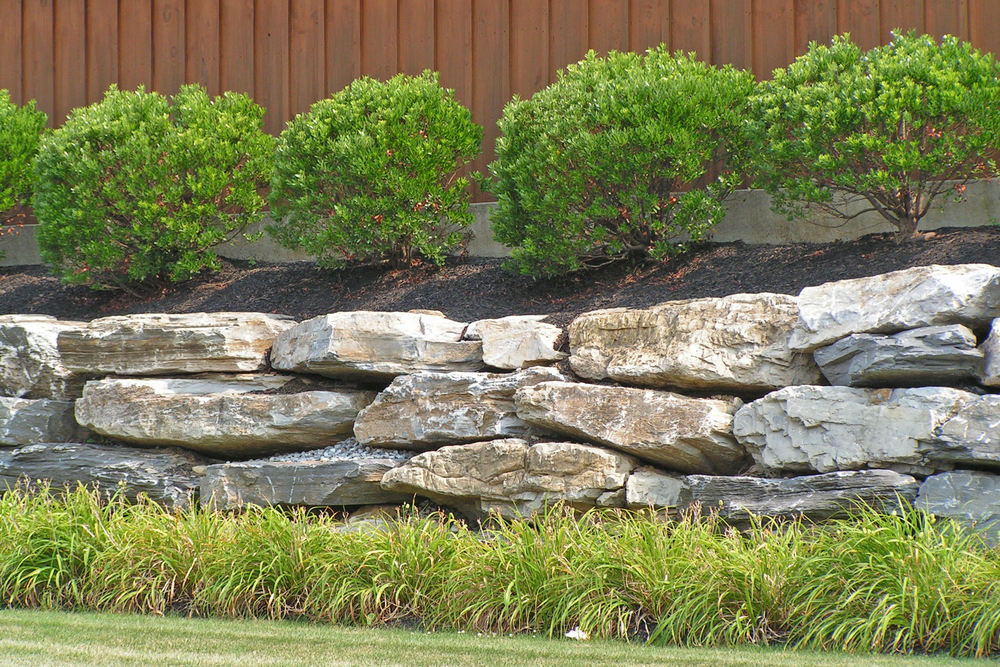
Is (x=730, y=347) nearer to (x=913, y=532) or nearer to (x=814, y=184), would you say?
(x=913, y=532)

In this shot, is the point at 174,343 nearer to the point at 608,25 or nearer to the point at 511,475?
the point at 511,475

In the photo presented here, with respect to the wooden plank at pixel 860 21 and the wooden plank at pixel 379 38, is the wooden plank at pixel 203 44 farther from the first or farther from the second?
the wooden plank at pixel 860 21

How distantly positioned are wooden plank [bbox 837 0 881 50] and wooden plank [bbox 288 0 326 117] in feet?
13.9

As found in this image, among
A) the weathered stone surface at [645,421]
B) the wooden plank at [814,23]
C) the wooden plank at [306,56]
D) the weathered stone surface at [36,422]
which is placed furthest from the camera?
the wooden plank at [306,56]

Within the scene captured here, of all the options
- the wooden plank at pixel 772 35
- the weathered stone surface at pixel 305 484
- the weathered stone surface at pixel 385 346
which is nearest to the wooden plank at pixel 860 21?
the wooden plank at pixel 772 35

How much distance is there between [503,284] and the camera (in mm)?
6738

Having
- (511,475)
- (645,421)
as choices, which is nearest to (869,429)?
(645,421)

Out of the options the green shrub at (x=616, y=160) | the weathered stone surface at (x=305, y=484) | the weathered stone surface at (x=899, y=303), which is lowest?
the weathered stone surface at (x=305, y=484)

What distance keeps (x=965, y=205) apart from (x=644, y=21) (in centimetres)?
275

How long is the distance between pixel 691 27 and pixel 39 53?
20.0 ft

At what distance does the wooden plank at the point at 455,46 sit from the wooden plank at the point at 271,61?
1405 mm

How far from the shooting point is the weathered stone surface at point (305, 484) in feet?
17.9

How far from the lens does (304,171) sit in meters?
6.84

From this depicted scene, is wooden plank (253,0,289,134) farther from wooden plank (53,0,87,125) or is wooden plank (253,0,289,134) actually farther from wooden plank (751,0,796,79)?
wooden plank (751,0,796,79)
